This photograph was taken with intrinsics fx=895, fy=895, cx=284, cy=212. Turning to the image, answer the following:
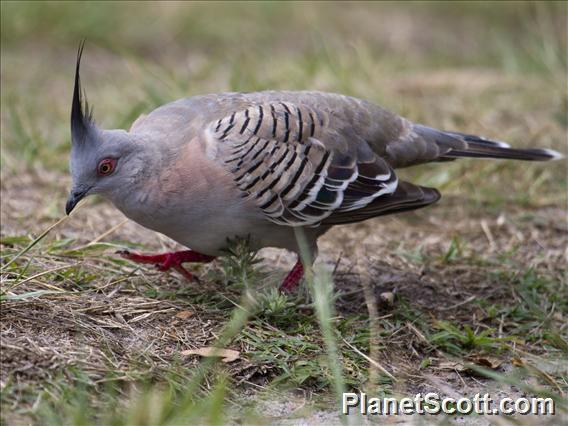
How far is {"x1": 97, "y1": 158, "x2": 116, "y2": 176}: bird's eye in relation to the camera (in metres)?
4.01

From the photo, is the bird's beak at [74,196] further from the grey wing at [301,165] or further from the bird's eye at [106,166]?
the grey wing at [301,165]

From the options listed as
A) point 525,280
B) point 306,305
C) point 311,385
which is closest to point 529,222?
point 525,280

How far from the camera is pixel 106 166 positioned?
4.02 metres

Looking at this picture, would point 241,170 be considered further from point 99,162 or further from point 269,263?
point 269,263

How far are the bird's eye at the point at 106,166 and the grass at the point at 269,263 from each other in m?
0.40

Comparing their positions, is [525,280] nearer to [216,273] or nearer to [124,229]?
[216,273]

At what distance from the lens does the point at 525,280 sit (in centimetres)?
465

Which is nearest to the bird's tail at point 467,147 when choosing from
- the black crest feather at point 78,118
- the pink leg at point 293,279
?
the pink leg at point 293,279

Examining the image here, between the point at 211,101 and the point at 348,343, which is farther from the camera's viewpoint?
the point at 211,101

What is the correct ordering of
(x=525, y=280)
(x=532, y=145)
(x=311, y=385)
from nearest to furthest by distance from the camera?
(x=311, y=385) → (x=525, y=280) → (x=532, y=145)

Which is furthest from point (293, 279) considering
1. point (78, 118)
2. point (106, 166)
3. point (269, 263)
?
point (78, 118)

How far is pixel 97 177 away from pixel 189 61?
4.24 metres

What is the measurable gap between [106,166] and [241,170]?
1.99ft

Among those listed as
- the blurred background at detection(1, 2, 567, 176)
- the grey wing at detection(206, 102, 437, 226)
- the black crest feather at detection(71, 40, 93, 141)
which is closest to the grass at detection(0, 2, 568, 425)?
the blurred background at detection(1, 2, 567, 176)
